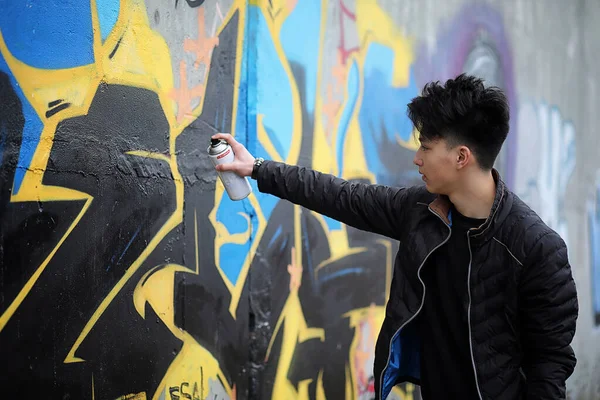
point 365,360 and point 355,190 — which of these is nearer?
point 355,190

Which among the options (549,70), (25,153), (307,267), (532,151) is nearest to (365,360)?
(307,267)

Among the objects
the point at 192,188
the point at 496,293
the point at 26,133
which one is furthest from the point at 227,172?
the point at 496,293

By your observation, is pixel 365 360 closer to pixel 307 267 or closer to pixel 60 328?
pixel 307 267

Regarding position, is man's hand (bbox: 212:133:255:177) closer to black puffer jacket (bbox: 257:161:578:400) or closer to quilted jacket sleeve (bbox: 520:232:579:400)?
Result: black puffer jacket (bbox: 257:161:578:400)

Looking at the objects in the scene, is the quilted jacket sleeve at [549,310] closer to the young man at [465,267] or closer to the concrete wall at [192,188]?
the young man at [465,267]

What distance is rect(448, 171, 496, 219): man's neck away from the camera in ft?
8.47

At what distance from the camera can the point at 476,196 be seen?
259 cm

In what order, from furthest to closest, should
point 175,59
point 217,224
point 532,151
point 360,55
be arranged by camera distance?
point 532,151, point 360,55, point 217,224, point 175,59

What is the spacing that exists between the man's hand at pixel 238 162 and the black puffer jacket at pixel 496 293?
0.21 ft

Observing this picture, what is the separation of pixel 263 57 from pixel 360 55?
0.98m

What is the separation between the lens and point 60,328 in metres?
2.61

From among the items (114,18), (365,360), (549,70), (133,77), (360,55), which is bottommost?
(365,360)

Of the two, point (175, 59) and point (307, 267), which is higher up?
point (175, 59)

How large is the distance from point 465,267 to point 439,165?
416mm
